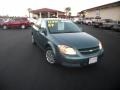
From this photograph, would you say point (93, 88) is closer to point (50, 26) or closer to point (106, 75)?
point (106, 75)

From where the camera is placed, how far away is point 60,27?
20.5ft

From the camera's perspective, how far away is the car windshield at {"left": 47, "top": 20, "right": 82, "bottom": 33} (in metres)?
6.04

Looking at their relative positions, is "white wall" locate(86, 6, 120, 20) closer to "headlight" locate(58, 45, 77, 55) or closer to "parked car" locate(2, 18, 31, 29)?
"parked car" locate(2, 18, 31, 29)

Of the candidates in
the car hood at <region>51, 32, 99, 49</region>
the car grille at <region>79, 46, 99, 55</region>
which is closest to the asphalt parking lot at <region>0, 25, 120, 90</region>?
the car grille at <region>79, 46, 99, 55</region>

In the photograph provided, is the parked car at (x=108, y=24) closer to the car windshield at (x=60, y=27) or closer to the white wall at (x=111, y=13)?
the white wall at (x=111, y=13)

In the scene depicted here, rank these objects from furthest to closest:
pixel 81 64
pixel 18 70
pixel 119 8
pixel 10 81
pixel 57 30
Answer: pixel 119 8, pixel 57 30, pixel 18 70, pixel 81 64, pixel 10 81

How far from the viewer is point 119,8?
2792 cm

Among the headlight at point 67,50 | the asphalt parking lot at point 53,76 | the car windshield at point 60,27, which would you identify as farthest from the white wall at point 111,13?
the headlight at point 67,50

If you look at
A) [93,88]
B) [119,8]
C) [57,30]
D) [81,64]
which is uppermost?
[119,8]

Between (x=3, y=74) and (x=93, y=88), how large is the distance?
2.70 meters

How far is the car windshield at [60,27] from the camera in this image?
6.04 meters

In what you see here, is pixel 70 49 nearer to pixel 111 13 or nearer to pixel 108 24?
pixel 108 24

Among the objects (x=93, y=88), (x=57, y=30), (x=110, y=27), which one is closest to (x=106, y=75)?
(x=93, y=88)

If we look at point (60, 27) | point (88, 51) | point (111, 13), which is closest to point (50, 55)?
point (60, 27)
